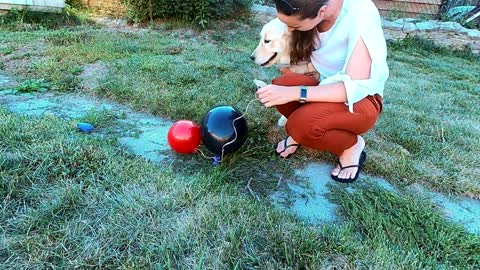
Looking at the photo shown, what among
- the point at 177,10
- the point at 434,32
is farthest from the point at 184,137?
the point at 434,32

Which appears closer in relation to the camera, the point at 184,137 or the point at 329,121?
the point at 329,121

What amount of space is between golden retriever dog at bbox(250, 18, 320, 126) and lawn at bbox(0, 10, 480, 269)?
499mm

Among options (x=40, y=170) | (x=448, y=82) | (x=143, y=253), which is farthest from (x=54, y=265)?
(x=448, y=82)

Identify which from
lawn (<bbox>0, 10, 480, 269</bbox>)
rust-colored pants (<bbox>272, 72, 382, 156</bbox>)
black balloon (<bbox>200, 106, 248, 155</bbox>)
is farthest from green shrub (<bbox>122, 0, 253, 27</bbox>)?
rust-colored pants (<bbox>272, 72, 382, 156</bbox>)

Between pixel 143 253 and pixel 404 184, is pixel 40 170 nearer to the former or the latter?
pixel 143 253

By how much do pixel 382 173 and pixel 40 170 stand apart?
179cm

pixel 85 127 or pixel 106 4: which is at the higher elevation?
pixel 106 4

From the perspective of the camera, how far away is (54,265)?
1.29 metres

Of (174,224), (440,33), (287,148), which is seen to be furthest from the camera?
(440,33)

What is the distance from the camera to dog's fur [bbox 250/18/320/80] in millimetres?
1930

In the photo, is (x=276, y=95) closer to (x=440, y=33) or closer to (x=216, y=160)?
(x=216, y=160)

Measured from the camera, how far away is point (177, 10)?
18.7ft

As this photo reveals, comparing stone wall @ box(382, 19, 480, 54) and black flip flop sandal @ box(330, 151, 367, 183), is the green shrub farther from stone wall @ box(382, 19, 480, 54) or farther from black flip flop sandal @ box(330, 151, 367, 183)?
black flip flop sandal @ box(330, 151, 367, 183)

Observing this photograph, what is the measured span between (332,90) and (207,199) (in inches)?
29.8
